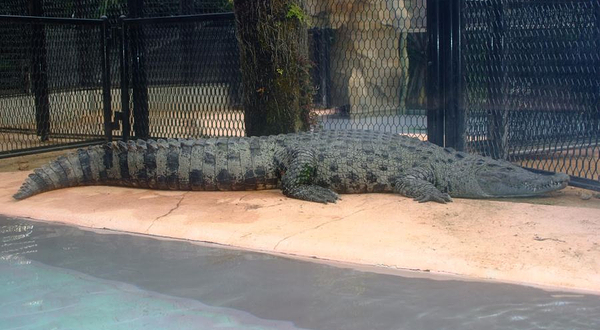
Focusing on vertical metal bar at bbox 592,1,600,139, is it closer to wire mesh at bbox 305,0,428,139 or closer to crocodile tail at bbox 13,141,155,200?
wire mesh at bbox 305,0,428,139

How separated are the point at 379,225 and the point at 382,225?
0.06 feet

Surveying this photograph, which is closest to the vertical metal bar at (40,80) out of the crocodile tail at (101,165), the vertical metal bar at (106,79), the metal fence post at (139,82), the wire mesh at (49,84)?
the wire mesh at (49,84)

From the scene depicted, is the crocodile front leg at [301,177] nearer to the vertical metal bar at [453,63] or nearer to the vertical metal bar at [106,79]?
the vertical metal bar at [453,63]

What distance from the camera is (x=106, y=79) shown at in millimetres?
7590

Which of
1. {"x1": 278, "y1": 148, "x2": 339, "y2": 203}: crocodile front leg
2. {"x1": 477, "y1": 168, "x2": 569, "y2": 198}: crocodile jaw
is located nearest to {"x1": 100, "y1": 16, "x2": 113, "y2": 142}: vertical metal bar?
{"x1": 278, "y1": 148, "x2": 339, "y2": 203}: crocodile front leg

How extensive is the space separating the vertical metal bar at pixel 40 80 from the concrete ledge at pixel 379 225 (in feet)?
9.62

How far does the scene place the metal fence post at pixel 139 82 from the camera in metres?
7.49

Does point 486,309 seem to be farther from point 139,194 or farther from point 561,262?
point 139,194

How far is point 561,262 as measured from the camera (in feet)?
10.9

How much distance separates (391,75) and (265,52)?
2.37 m

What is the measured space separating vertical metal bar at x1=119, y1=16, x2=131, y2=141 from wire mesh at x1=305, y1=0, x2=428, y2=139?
211 cm

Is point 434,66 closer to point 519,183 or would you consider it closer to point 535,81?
point 535,81

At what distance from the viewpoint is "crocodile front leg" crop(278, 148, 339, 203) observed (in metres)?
4.90

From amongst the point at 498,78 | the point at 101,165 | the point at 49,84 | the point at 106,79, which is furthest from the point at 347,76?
the point at 49,84
